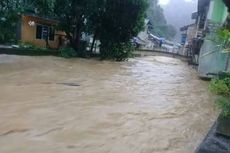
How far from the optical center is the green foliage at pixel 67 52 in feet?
67.2

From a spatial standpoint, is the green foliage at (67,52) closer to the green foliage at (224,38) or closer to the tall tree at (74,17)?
the tall tree at (74,17)

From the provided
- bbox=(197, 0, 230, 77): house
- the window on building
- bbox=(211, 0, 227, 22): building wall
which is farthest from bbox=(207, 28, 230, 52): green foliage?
the window on building

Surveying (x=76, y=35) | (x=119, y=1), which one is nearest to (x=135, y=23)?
(x=119, y=1)

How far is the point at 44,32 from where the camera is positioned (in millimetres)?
25219

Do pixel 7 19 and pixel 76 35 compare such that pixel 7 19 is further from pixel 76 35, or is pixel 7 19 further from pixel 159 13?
pixel 159 13

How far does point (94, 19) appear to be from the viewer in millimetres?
21906

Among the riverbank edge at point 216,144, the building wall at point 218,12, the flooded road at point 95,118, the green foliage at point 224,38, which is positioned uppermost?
the building wall at point 218,12

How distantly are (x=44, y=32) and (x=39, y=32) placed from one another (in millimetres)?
419

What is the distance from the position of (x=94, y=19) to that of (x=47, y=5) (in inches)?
341

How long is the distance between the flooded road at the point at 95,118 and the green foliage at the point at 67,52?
9.61 metres

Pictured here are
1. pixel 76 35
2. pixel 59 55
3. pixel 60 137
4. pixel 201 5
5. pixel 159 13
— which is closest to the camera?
pixel 60 137

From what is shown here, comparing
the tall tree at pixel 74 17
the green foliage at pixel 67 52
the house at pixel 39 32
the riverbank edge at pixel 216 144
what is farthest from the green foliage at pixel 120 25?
the riverbank edge at pixel 216 144

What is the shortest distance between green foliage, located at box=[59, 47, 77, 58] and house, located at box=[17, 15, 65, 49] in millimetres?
3288

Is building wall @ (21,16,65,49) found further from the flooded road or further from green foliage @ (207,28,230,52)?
green foliage @ (207,28,230,52)
